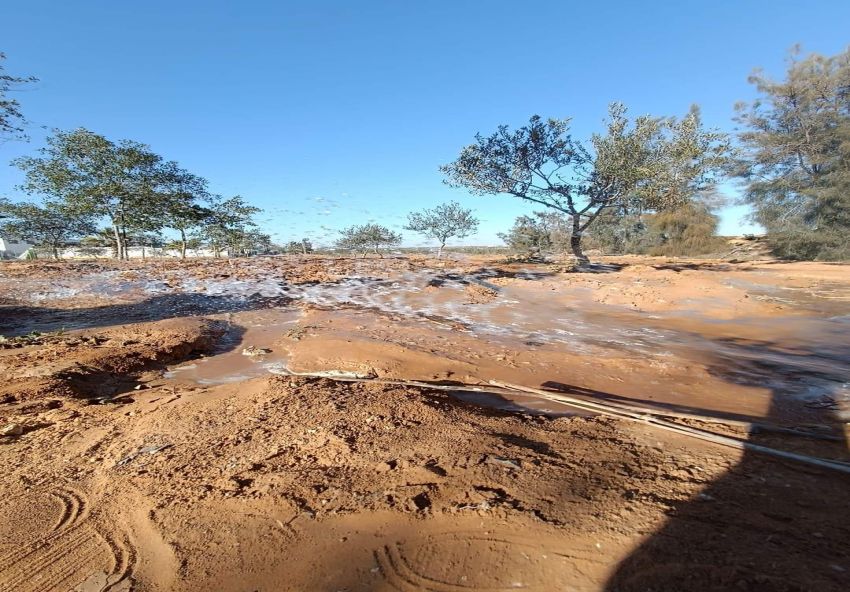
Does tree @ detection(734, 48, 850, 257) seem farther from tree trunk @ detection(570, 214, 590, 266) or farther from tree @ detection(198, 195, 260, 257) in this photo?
tree @ detection(198, 195, 260, 257)

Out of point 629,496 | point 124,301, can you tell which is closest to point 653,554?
point 629,496

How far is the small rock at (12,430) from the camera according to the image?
287 cm

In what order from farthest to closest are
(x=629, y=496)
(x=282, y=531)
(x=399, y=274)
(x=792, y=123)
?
(x=792, y=123)
(x=399, y=274)
(x=629, y=496)
(x=282, y=531)

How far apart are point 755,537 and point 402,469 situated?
5.59 ft

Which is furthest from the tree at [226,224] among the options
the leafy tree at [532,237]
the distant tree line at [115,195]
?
the leafy tree at [532,237]

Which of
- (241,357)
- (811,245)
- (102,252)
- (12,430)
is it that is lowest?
(241,357)

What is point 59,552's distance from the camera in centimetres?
176

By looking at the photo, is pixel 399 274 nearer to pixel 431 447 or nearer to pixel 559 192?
pixel 559 192

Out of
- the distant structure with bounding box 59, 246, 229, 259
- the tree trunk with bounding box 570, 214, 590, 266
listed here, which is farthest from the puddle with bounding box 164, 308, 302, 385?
the distant structure with bounding box 59, 246, 229, 259

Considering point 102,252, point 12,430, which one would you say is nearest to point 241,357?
point 12,430

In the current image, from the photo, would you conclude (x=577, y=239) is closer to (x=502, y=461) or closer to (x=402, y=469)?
(x=502, y=461)

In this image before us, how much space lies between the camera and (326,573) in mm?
1624

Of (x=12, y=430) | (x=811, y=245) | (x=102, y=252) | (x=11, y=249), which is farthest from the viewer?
(x=11, y=249)

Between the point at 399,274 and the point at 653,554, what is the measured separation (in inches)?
523
